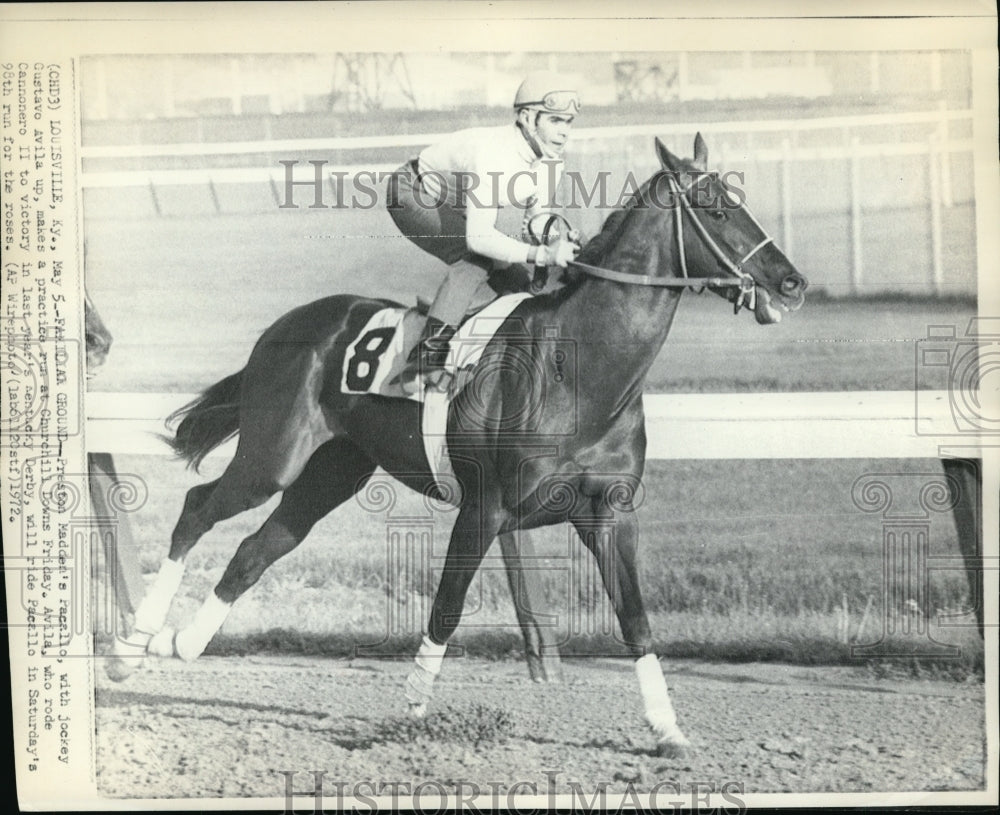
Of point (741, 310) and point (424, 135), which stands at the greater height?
point (424, 135)

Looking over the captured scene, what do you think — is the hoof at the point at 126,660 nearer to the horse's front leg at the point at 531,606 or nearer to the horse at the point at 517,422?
the horse at the point at 517,422

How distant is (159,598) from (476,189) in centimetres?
196

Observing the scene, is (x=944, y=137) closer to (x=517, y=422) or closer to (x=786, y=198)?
(x=786, y=198)

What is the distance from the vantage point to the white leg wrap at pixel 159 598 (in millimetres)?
4824

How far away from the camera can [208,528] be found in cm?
482

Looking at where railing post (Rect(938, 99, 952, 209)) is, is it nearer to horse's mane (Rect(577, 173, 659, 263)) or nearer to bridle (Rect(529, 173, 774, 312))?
bridle (Rect(529, 173, 774, 312))

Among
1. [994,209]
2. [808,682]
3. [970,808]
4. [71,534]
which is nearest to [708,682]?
[808,682]

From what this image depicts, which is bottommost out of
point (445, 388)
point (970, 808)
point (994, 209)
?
point (970, 808)

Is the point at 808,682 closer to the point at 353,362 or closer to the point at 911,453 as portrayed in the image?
the point at 911,453

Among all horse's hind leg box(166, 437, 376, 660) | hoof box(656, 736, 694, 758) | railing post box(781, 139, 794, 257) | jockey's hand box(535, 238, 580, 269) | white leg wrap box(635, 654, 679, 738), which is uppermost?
railing post box(781, 139, 794, 257)

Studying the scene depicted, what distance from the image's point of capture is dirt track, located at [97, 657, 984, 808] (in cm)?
482

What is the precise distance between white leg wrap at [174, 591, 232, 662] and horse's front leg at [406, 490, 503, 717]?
0.76 m

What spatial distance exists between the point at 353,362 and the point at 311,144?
84 cm

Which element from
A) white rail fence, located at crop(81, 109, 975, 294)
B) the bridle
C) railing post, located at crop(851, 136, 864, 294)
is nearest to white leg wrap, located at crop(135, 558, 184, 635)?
white rail fence, located at crop(81, 109, 975, 294)
